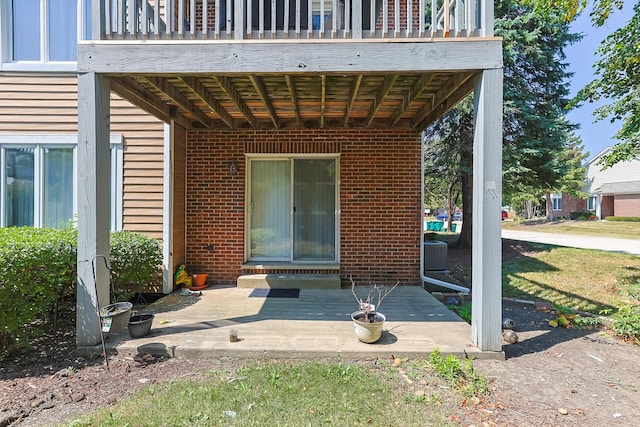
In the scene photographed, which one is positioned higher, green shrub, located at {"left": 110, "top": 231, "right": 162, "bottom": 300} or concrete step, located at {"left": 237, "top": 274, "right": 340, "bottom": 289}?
green shrub, located at {"left": 110, "top": 231, "right": 162, "bottom": 300}

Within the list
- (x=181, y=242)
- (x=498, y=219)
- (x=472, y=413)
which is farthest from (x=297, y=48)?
(x=181, y=242)

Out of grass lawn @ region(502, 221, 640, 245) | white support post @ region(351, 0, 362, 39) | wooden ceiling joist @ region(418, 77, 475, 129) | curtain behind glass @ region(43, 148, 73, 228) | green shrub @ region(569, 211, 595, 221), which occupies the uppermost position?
white support post @ region(351, 0, 362, 39)

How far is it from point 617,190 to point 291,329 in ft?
110

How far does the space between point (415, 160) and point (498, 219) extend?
2.94 metres

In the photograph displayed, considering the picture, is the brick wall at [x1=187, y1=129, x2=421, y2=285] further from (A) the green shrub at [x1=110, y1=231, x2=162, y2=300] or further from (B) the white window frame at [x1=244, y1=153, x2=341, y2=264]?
(A) the green shrub at [x1=110, y1=231, x2=162, y2=300]

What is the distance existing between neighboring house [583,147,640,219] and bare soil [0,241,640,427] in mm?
29104

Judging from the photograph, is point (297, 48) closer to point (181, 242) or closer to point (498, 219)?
point (498, 219)

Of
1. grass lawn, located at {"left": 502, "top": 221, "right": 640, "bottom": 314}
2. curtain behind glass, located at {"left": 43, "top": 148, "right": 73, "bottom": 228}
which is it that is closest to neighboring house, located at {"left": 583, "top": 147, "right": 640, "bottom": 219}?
grass lawn, located at {"left": 502, "top": 221, "right": 640, "bottom": 314}

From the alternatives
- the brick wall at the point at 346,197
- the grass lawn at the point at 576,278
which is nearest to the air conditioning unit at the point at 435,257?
the brick wall at the point at 346,197

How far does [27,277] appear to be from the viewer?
3.28m

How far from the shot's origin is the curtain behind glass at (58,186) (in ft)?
18.2

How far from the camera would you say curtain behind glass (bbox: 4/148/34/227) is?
5527 millimetres

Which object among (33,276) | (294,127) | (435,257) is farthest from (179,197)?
(435,257)

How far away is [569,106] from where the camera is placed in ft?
23.2
